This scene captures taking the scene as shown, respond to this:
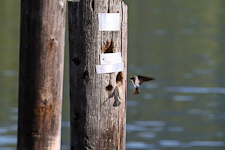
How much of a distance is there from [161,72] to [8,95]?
5.30 m

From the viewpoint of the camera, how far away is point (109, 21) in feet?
14.8

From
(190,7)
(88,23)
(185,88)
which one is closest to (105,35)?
(88,23)

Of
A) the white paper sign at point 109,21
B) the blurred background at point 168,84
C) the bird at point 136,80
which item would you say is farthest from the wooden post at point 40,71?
the blurred background at point 168,84

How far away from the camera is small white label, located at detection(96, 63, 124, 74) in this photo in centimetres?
448

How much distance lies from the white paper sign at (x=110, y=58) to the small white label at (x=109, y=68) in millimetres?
26

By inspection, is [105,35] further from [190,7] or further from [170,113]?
[190,7]

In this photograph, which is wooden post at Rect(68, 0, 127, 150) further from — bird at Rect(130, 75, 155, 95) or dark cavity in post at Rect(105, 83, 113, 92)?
bird at Rect(130, 75, 155, 95)

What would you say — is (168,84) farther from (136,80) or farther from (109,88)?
(109,88)

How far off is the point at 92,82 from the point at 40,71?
0.44 metres

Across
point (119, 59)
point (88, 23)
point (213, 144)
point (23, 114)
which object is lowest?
point (213, 144)

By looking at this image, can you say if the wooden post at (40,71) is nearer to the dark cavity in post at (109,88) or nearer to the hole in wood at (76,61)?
the hole in wood at (76,61)

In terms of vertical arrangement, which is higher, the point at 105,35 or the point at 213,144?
the point at 105,35

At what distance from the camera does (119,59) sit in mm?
4613

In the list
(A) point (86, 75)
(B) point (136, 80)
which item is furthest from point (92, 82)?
(B) point (136, 80)
